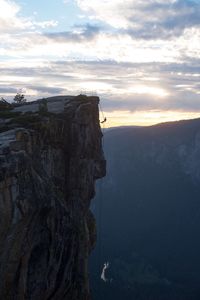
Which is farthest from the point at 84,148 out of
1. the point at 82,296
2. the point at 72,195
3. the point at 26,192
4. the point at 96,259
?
the point at 96,259

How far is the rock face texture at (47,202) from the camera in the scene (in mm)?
28109

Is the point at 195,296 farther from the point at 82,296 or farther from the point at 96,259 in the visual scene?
the point at 82,296

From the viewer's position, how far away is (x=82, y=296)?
127ft

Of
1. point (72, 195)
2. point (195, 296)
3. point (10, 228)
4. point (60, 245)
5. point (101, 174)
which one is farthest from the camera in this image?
point (195, 296)

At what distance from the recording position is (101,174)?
4850 centimetres

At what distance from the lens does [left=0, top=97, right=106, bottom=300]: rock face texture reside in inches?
1107

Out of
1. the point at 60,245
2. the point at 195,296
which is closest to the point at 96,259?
the point at 195,296

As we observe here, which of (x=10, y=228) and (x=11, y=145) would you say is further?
(x=11, y=145)

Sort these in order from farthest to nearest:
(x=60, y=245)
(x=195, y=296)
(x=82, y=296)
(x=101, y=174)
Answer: (x=195, y=296), (x=101, y=174), (x=82, y=296), (x=60, y=245)

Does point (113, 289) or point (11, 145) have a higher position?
point (11, 145)

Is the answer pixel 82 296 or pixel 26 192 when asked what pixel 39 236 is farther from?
pixel 82 296

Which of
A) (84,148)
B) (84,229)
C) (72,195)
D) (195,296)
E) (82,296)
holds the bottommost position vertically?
(195,296)

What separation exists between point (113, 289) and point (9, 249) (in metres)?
147

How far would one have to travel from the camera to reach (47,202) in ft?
102
